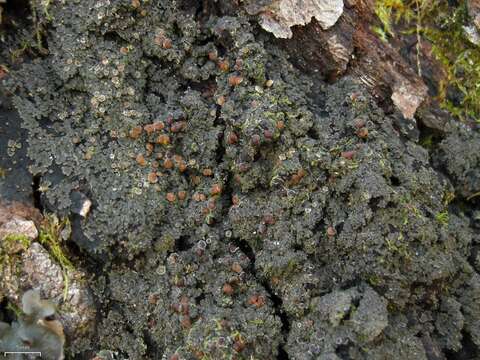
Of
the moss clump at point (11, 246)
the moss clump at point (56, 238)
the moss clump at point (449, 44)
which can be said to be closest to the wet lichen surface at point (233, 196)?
the moss clump at point (56, 238)

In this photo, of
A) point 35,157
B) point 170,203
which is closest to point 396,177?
point 170,203

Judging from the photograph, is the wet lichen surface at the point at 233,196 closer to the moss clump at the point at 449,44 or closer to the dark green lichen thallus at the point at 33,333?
the dark green lichen thallus at the point at 33,333

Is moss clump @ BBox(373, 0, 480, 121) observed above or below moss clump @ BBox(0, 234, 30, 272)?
above

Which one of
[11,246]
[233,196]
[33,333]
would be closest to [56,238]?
[11,246]

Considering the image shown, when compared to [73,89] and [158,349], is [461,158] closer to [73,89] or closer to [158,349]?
[158,349]

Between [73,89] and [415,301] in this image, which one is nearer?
[415,301]


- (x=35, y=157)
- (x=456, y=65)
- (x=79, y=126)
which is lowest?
(x=35, y=157)

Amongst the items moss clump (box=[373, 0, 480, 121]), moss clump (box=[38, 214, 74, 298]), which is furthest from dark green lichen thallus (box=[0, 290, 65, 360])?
moss clump (box=[373, 0, 480, 121])

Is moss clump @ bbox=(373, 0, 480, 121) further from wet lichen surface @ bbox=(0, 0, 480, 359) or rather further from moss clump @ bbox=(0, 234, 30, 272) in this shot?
moss clump @ bbox=(0, 234, 30, 272)
